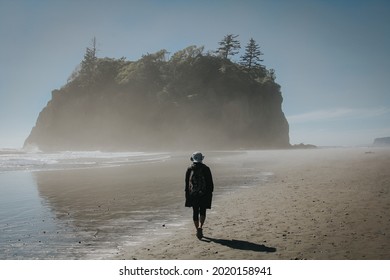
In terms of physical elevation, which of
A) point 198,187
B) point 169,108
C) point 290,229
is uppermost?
point 169,108

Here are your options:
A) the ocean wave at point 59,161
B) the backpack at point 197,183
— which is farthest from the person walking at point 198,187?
the ocean wave at point 59,161

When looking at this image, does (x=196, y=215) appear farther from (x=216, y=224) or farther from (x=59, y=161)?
(x=59, y=161)

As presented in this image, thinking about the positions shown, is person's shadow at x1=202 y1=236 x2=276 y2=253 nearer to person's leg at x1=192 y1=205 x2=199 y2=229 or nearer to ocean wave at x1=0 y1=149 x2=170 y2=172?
person's leg at x1=192 y1=205 x2=199 y2=229

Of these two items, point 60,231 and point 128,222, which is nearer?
point 60,231

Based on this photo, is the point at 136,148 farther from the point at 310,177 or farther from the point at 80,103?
the point at 310,177

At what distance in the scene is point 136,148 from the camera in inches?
2112

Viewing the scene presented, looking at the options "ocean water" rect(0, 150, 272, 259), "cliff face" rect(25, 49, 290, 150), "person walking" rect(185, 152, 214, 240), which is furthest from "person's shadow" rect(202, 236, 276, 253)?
"cliff face" rect(25, 49, 290, 150)

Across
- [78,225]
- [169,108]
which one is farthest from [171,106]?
[78,225]

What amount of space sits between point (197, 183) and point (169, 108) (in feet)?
163

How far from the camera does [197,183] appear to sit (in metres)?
5.89

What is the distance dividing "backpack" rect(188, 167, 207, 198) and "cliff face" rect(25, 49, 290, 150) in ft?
141
